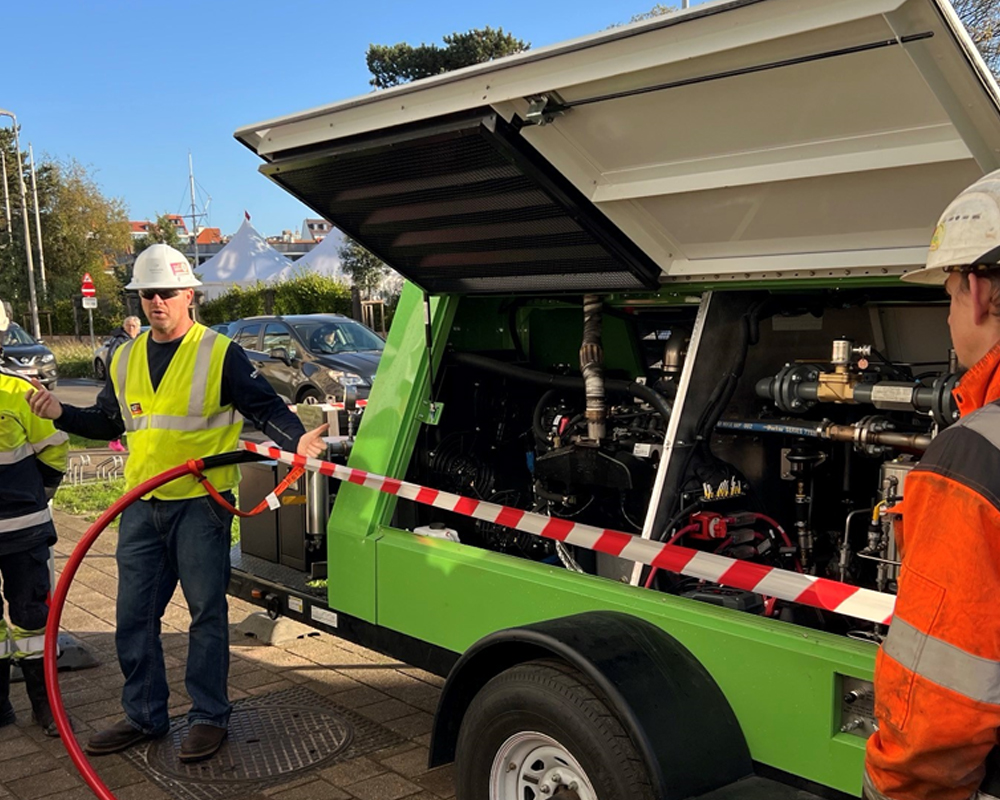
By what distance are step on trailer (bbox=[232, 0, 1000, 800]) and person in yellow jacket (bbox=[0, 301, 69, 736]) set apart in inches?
40.9

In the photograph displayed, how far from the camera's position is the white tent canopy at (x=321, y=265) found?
34.7m

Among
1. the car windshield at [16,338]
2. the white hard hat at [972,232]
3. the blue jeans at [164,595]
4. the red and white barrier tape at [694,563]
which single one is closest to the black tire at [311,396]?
the car windshield at [16,338]

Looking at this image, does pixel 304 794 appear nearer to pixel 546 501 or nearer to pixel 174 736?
pixel 174 736

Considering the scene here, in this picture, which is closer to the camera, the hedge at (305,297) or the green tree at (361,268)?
the hedge at (305,297)

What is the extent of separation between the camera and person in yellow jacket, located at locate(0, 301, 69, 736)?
434 cm

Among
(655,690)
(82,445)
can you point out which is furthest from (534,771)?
(82,445)

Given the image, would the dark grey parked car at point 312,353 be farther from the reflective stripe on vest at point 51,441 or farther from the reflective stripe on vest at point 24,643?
the reflective stripe on vest at point 24,643

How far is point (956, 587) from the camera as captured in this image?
1.41 meters

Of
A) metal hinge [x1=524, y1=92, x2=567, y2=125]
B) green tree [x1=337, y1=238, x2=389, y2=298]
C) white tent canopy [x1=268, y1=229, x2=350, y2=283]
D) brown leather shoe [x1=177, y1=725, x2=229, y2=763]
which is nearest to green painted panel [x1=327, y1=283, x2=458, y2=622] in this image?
brown leather shoe [x1=177, y1=725, x2=229, y2=763]

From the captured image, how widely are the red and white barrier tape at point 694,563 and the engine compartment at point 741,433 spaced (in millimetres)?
199

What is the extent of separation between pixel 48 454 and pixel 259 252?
109ft

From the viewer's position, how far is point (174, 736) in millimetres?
4215

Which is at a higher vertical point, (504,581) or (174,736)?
(504,581)

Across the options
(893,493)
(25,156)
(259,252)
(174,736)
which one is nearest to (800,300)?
(893,493)
